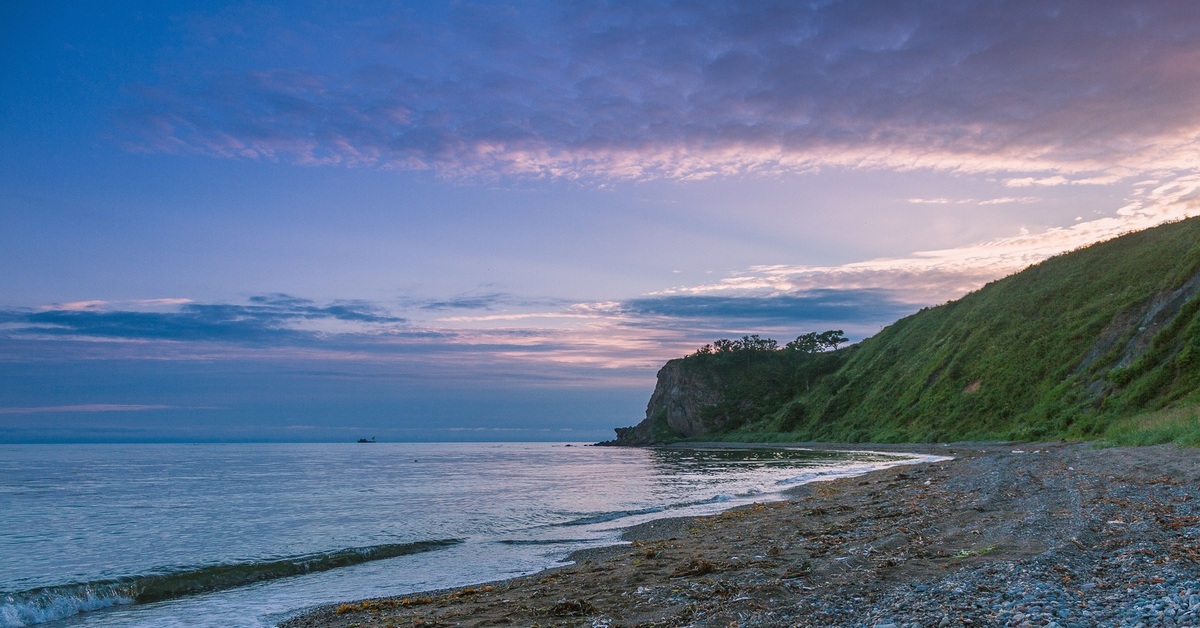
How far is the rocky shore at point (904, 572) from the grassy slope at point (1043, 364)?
1497cm

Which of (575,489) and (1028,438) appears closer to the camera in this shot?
(575,489)

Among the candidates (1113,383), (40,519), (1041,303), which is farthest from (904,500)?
(1041,303)

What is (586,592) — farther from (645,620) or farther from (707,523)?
(707,523)

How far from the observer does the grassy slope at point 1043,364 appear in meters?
39.9

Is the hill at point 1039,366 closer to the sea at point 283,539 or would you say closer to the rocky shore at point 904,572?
the rocky shore at point 904,572

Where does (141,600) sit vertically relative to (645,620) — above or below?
below

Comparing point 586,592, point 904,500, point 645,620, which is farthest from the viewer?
point 904,500

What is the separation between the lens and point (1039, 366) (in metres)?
58.2

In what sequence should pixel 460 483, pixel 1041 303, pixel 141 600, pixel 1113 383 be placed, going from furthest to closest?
pixel 1041 303 → pixel 1113 383 → pixel 460 483 → pixel 141 600

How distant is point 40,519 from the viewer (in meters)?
25.1

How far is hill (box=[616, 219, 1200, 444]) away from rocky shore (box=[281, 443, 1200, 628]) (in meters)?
13.2

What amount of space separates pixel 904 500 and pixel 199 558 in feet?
61.7

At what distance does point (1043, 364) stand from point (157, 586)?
6501 centimetres

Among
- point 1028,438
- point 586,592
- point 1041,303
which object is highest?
point 1041,303
